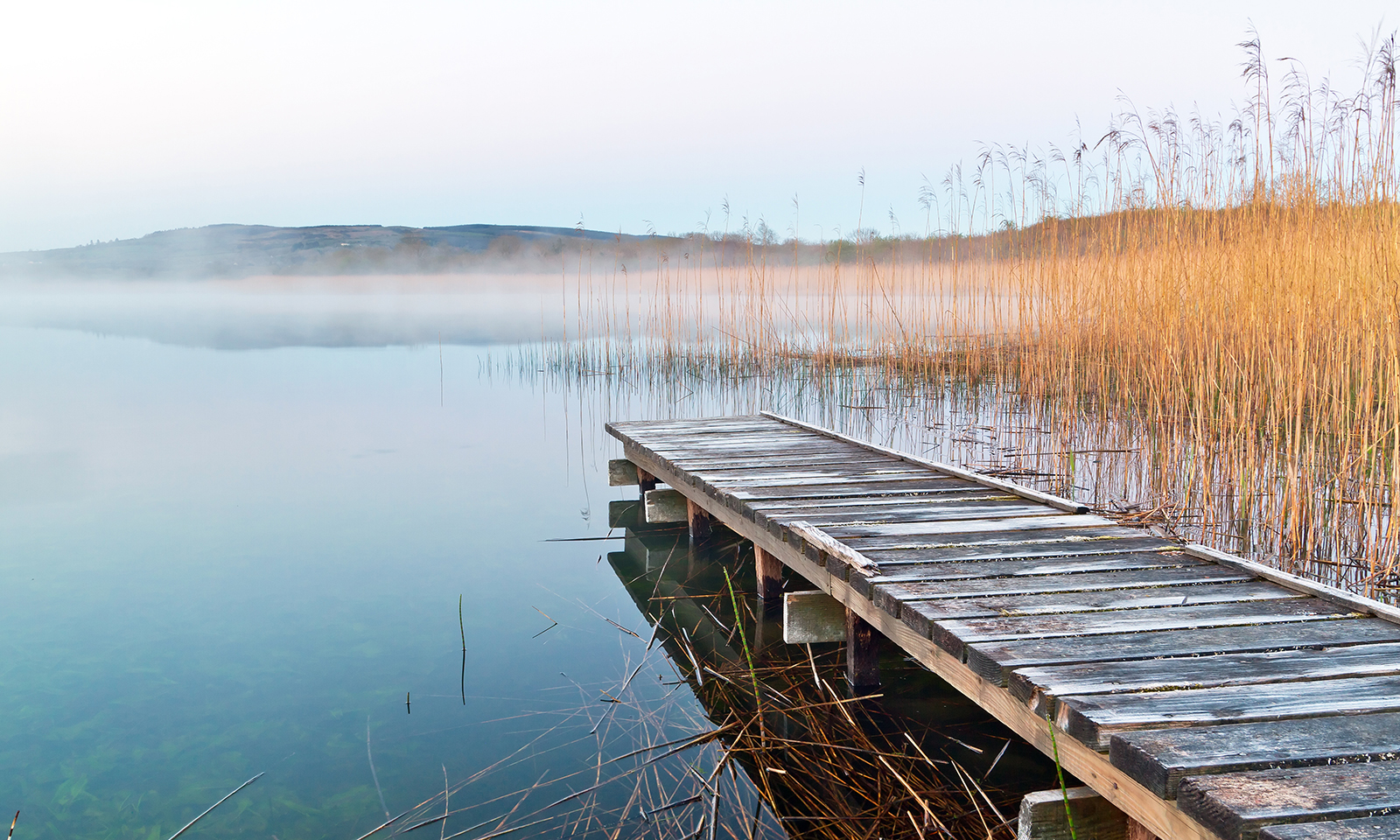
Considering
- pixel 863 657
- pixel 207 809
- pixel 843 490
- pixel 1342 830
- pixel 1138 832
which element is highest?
pixel 843 490

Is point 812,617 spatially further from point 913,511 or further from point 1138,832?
point 1138,832

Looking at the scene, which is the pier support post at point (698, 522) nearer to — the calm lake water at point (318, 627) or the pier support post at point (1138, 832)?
the calm lake water at point (318, 627)

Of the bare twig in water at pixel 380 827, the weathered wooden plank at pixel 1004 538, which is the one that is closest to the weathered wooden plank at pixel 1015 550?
the weathered wooden plank at pixel 1004 538

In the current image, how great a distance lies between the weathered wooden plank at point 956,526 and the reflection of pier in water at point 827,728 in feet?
1.25

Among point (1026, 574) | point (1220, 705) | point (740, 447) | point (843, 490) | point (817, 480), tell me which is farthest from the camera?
point (740, 447)

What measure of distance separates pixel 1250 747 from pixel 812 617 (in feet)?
4.13

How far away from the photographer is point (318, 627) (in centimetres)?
304

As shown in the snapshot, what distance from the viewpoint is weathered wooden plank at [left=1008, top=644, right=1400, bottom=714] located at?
4.31 ft

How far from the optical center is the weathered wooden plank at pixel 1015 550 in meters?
2.03

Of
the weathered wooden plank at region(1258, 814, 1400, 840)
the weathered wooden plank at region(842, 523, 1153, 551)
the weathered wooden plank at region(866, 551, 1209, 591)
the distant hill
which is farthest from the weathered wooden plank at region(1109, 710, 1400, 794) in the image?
the distant hill

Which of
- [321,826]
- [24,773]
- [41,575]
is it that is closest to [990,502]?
[321,826]

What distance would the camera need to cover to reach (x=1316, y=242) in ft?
10.1

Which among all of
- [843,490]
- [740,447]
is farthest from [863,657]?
[740,447]

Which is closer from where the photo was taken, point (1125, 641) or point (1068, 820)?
point (1068, 820)
